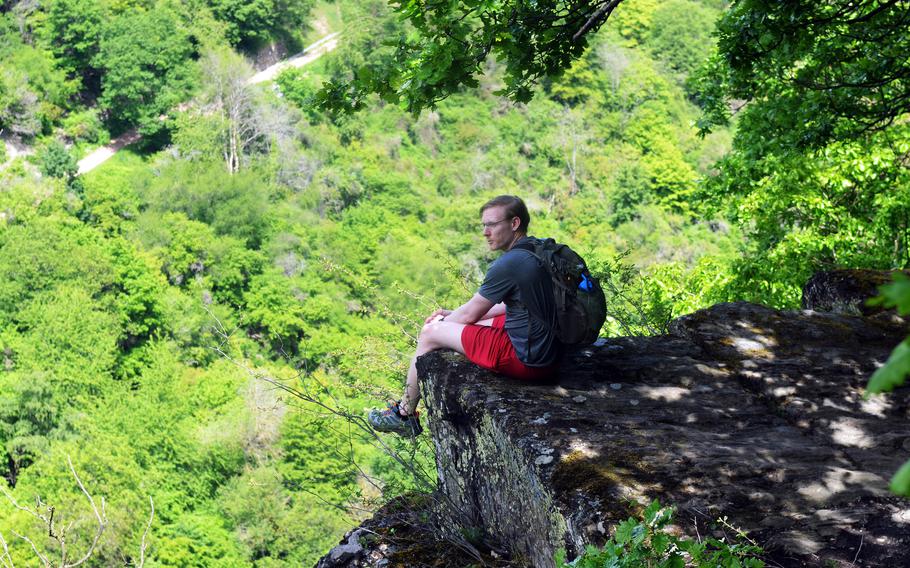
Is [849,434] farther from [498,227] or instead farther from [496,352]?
[498,227]

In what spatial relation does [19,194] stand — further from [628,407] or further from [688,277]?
A: [628,407]

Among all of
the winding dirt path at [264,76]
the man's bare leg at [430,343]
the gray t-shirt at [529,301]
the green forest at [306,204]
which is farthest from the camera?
the winding dirt path at [264,76]

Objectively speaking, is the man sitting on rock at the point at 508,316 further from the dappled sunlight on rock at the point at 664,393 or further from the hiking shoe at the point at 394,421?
the dappled sunlight on rock at the point at 664,393

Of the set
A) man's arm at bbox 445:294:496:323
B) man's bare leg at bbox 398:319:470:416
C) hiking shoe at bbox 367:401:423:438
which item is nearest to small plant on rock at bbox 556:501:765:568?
man's arm at bbox 445:294:496:323

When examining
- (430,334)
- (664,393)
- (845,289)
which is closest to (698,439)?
(664,393)

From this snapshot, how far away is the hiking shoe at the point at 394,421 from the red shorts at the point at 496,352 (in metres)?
0.60

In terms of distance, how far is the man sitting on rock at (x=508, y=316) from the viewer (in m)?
4.03

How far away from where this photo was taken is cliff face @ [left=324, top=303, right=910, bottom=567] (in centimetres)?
304

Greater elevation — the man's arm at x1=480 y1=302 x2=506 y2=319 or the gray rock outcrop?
the man's arm at x1=480 y1=302 x2=506 y2=319

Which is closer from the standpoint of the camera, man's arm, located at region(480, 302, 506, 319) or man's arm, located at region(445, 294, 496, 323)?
man's arm, located at region(445, 294, 496, 323)

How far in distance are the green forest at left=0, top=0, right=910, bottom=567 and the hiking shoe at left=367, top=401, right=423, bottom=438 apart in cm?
23

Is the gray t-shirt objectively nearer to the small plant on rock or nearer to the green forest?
the green forest

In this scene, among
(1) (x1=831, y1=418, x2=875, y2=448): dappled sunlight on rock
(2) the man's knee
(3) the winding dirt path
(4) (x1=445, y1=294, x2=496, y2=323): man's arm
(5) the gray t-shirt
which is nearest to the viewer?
(1) (x1=831, y1=418, x2=875, y2=448): dappled sunlight on rock

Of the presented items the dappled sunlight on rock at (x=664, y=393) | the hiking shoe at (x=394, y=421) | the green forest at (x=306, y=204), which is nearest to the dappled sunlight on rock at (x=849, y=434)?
the dappled sunlight on rock at (x=664, y=393)
